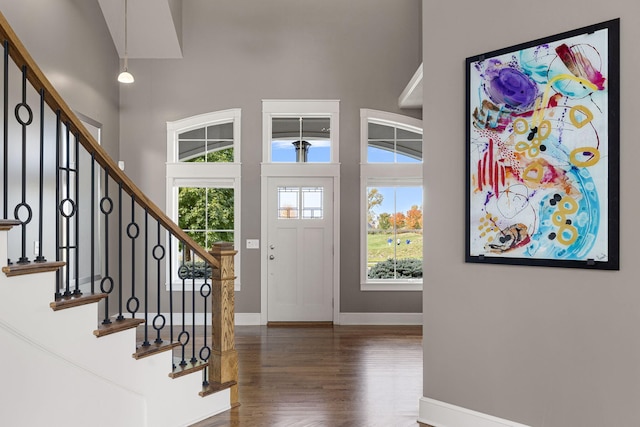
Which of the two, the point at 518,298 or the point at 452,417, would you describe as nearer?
the point at 518,298

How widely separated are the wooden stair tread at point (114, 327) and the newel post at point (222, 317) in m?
0.62

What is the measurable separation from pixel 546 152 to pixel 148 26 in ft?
15.3

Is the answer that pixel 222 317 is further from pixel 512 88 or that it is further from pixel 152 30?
pixel 152 30

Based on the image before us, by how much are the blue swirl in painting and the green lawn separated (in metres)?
3.10

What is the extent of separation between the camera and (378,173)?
17.8 feet

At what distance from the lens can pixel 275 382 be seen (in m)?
3.43

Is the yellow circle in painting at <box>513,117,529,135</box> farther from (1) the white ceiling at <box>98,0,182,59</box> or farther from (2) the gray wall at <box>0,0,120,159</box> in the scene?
(1) the white ceiling at <box>98,0,182,59</box>

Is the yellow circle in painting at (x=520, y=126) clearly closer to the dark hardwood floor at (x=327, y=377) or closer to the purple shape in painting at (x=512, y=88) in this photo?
the purple shape in painting at (x=512, y=88)

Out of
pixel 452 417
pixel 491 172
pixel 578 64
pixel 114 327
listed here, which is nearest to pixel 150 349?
pixel 114 327

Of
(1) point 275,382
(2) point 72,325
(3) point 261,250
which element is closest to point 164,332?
(3) point 261,250

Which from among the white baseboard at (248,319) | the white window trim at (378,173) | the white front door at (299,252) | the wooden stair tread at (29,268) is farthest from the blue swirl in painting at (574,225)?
the white baseboard at (248,319)

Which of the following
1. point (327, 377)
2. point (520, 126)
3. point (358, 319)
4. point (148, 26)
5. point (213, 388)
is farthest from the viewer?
point (358, 319)

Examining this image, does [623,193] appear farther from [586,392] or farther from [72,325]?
[72,325]

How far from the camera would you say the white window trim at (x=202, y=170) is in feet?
17.6
